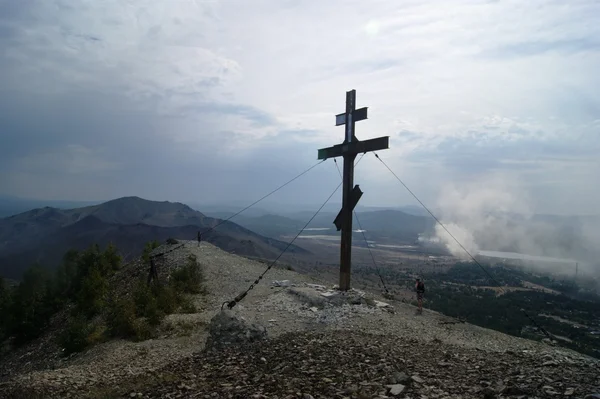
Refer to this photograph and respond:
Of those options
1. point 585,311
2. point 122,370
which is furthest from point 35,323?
point 585,311

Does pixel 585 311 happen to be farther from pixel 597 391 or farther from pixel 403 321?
pixel 597 391

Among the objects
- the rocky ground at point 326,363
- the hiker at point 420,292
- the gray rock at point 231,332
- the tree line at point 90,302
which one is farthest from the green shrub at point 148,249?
the hiker at point 420,292

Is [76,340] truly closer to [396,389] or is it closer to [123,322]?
[123,322]

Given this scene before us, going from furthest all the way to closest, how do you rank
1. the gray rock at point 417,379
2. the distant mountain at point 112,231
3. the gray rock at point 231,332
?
the distant mountain at point 112,231 < the gray rock at point 231,332 < the gray rock at point 417,379

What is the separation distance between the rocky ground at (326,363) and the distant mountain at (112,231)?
56.7 metres

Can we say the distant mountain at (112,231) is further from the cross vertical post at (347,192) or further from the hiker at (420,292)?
the hiker at (420,292)

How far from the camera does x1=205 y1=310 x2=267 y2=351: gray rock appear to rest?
10.1 meters

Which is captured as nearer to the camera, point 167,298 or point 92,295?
point 167,298

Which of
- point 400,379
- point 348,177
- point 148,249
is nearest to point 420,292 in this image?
point 348,177

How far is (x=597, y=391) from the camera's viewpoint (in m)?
5.81

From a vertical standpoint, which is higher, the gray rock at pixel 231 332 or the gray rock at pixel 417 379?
the gray rock at pixel 417 379

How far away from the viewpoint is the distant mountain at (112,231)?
7862 centimetres

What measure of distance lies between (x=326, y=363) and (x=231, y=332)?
120 inches

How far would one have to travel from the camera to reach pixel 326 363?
836cm
